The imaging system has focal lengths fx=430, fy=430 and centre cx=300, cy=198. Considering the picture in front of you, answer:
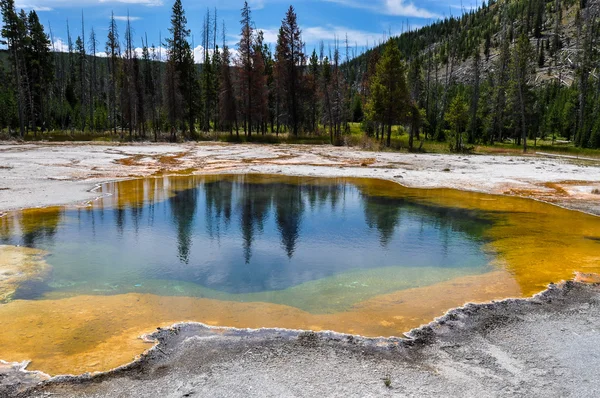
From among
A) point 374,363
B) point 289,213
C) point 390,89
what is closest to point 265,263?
point 374,363

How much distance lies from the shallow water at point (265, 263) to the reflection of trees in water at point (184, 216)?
85mm

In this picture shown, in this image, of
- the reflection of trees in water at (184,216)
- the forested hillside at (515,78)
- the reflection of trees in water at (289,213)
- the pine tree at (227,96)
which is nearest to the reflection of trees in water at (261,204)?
the reflection of trees in water at (289,213)

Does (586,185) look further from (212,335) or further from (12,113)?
(12,113)

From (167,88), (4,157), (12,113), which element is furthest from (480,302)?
(12,113)

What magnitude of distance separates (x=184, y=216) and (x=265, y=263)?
6.06 meters

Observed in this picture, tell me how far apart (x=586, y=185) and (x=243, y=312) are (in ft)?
68.8

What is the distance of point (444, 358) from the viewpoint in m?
5.71

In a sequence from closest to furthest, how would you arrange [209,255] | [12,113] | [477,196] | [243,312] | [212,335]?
[212,335] < [243,312] < [209,255] < [477,196] < [12,113]

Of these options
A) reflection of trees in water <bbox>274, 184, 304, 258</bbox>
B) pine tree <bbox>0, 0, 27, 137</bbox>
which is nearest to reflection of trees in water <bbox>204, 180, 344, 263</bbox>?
reflection of trees in water <bbox>274, 184, 304, 258</bbox>

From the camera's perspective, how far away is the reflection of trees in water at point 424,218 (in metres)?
13.6

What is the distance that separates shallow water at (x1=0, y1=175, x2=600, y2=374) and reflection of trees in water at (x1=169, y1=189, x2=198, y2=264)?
3.3 inches

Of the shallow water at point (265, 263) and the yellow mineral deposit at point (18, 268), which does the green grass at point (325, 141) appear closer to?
the shallow water at point (265, 263)

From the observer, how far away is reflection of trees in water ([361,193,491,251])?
13586mm

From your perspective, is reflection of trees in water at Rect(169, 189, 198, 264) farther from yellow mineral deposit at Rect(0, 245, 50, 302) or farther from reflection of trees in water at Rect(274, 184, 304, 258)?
yellow mineral deposit at Rect(0, 245, 50, 302)
